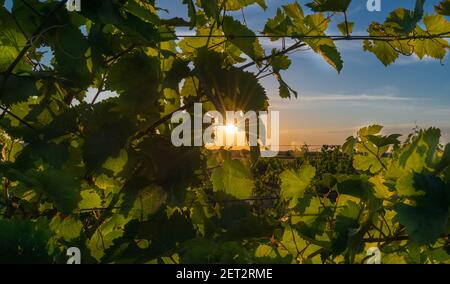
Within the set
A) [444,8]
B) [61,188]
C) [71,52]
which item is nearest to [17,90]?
[71,52]

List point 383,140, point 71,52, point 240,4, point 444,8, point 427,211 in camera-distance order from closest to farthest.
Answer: point 427,211, point 71,52, point 240,4, point 444,8, point 383,140

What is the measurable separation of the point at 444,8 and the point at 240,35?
0.84 metres

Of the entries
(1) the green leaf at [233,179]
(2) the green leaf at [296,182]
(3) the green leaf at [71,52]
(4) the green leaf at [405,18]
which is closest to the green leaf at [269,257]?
(1) the green leaf at [233,179]

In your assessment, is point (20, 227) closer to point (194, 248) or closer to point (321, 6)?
point (194, 248)

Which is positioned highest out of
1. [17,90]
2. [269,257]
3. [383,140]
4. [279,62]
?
[279,62]

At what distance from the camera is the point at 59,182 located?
1254 mm

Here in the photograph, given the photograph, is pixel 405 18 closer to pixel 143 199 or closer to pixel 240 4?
pixel 240 4

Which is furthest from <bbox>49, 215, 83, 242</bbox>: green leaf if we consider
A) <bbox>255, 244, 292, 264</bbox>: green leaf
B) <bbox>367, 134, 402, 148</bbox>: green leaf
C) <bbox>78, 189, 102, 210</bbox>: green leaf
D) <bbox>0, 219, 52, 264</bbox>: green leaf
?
<bbox>367, 134, 402, 148</bbox>: green leaf

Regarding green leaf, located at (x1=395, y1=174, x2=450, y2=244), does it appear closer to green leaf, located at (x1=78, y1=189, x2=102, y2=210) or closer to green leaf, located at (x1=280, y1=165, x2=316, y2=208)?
green leaf, located at (x1=280, y1=165, x2=316, y2=208)

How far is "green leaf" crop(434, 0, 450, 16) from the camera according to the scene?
69.1 inches

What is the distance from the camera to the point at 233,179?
1400 mm

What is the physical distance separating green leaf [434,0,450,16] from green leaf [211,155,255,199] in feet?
3.19
